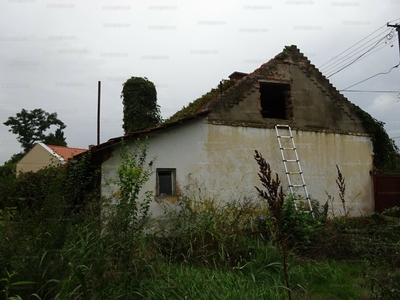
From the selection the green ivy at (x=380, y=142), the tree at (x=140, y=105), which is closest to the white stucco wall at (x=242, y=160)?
the green ivy at (x=380, y=142)

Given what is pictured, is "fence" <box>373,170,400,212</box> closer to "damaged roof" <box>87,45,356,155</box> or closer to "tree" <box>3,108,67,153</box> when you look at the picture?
"damaged roof" <box>87,45,356,155</box>

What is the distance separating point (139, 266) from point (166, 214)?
12.5ft

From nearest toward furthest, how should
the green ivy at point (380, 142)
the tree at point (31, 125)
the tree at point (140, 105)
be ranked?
the green ivy at point (380, 142), the tree at point (140, 105), the tree at point (31, 125)

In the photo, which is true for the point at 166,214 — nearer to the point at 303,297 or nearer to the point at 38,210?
the point at 38,210

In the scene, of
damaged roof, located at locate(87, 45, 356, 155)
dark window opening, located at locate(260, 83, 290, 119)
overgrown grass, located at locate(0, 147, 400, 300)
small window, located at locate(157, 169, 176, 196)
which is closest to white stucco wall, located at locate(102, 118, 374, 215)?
small window, located at locate(157, 169, 176, 196)

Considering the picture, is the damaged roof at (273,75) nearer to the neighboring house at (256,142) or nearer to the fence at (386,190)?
the neighboring house at (256,142)

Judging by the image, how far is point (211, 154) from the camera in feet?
31.0

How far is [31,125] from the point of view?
150 feet

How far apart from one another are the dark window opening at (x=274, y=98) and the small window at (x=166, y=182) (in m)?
3.82

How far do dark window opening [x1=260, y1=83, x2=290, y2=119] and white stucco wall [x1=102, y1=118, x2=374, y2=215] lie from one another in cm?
143

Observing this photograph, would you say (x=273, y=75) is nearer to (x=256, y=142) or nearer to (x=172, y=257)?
(x=256, y=142)

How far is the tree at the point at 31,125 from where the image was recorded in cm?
4428

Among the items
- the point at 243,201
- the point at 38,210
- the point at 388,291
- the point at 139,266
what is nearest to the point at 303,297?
the point at 388,291

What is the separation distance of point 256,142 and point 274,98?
3.41 meters
